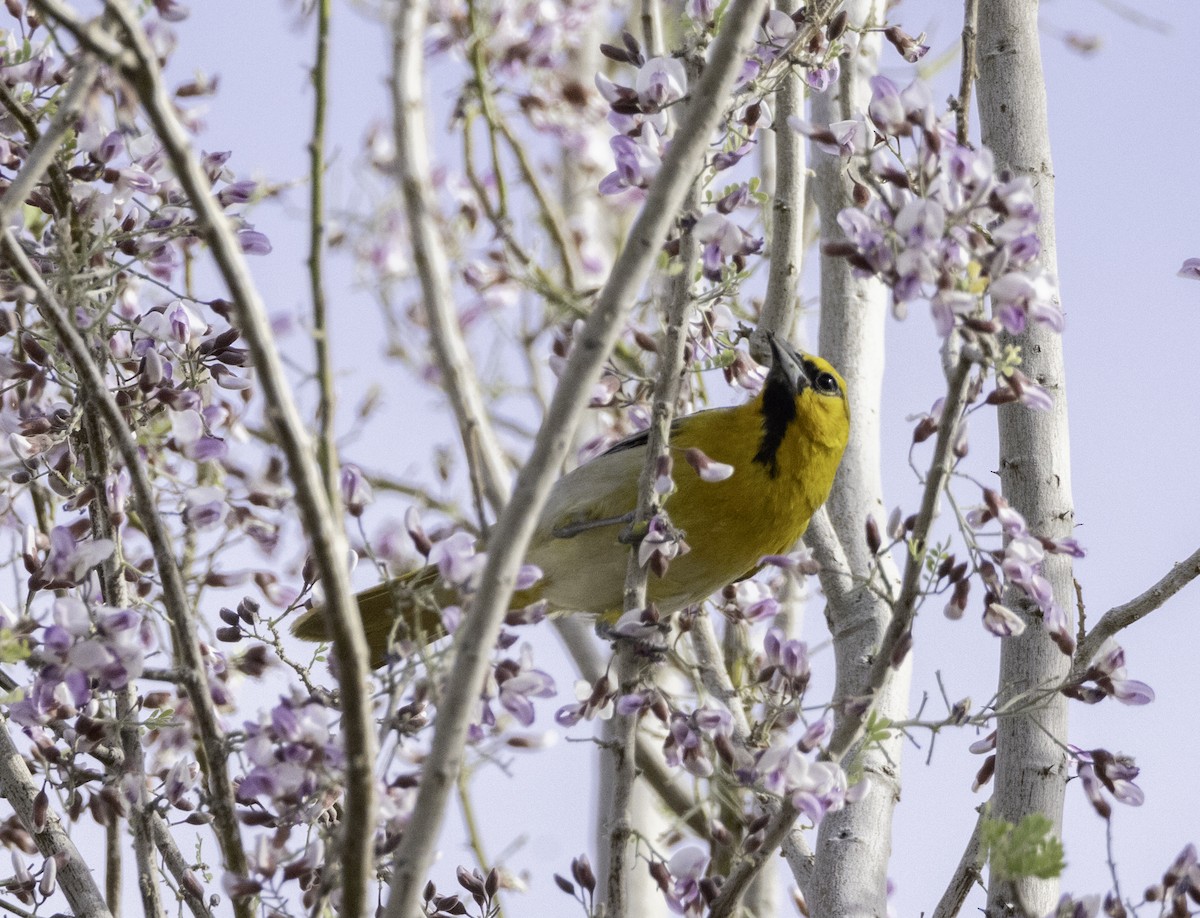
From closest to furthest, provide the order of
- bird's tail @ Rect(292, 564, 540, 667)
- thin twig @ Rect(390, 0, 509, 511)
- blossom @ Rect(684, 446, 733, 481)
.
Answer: thin twig @ Rect(390, 0, 509, 511) < blossom @ Rect(684, 446, 733, 481) < bird's tail @ Rect(292, 564, 540, 667)

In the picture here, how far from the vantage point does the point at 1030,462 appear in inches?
137

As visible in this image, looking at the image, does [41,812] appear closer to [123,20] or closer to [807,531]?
[123,20]

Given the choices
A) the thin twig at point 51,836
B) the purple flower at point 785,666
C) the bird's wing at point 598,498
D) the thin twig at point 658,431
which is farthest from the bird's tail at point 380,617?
the purple flower at point 785,666

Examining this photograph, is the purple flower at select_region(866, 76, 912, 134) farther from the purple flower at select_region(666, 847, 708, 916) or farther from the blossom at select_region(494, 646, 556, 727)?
the purple flower at select_region(666, 847, 708, 916)

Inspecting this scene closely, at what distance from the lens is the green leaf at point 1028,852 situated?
2.21 meters

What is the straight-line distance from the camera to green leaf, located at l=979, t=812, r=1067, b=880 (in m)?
2.21

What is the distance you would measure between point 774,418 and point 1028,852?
218 centimetres

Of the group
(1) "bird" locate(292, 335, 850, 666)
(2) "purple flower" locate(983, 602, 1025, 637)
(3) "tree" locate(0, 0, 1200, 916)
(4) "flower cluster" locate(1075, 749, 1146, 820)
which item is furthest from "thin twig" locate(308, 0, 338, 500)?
(1) "bird" locate(292, 335, 850, 666)

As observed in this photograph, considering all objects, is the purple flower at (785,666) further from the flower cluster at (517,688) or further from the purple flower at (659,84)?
the purple flower at (659,84)

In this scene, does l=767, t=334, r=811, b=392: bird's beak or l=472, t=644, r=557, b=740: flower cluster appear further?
l=767, t=334, r=811, b=392: bird's beak

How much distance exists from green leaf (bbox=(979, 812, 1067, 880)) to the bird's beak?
80.9 inches

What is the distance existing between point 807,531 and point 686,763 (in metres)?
1.44

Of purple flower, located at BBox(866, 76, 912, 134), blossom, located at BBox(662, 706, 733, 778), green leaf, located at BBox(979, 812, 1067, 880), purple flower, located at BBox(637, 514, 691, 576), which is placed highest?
purple flower, located at BBox(866, 76, 912, 134)

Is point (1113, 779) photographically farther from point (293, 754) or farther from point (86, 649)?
point (86, 649)
